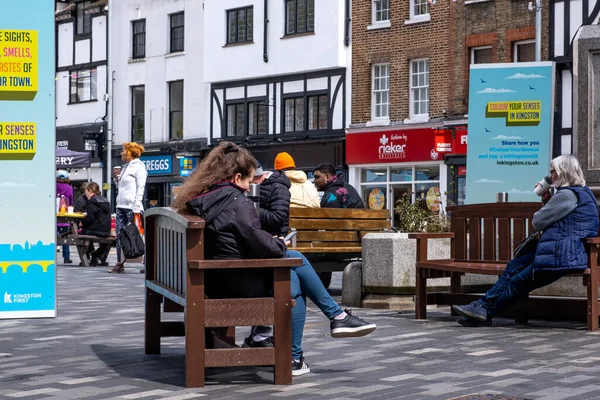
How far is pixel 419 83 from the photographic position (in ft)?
119

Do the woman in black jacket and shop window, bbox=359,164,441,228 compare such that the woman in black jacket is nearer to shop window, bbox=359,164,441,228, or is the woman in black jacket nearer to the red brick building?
the red brick building

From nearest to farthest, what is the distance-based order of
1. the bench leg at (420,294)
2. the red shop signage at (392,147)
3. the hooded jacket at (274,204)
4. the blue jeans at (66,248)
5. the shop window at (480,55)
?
the hooded jacket at (274,204) → the bench leg at (420,294) → the blue jeans at (66,248) → the shop window at (480,55) → the red shop signage at (392,147)

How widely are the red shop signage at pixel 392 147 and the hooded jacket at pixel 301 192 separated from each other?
69.5 feet

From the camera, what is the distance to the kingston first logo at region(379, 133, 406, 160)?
3650 centimetres

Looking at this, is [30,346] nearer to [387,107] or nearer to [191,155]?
[387,107]

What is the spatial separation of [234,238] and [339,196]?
7.92m

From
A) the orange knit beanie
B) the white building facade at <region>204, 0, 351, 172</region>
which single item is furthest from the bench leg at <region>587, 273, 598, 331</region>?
the white building facade at <region>204, 0, 351, 172</region>

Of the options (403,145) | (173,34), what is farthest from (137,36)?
(403,145)

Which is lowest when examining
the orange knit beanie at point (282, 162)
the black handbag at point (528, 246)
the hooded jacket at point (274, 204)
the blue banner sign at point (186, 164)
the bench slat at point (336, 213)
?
the black handbag at point (528, 246)

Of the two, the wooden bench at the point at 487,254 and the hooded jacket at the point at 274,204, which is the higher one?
the hooded jacket at the point at 274,204

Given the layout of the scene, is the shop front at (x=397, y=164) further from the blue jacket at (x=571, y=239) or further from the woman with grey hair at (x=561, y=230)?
the blue jacket at (x=571, y=239)

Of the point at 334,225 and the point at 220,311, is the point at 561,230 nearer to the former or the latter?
the point at 220,311

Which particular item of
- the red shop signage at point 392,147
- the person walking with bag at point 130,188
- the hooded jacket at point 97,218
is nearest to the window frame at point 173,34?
the red shop signage at point 392,147

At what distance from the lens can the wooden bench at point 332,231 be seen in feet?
44.2
